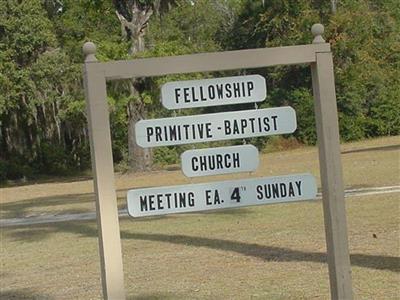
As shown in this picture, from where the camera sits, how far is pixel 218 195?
636 centimetres

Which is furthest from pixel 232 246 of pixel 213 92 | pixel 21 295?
pixel 213 92

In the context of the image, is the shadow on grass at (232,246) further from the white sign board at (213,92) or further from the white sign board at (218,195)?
the white sign board at (213,92)

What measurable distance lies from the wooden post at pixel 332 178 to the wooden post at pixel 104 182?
→ 1.53 metres

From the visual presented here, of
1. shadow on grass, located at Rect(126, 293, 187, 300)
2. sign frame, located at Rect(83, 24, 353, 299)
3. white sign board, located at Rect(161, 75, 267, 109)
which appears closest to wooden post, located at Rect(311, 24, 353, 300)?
sign frame, located at Rect(83, 24, 353, 299)

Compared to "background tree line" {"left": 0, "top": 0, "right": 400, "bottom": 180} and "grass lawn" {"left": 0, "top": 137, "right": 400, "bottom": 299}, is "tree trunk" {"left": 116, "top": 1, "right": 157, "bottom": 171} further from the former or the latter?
"grass lawn" {"left": 0, "top": 137, "right": 400, "bottom": 299}

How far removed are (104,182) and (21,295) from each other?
3.90 metres

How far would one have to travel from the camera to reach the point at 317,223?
1366 centimetres

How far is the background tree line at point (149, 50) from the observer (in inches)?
1464

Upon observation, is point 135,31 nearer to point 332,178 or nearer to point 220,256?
point 220,256

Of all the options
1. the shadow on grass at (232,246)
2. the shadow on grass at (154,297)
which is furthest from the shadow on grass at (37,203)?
the shadow on grass at (154,297)

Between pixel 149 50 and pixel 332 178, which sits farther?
pixel 149 50

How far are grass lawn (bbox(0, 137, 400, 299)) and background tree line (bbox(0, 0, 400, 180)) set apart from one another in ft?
60.0

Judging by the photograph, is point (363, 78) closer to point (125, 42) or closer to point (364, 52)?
point (364, 52)

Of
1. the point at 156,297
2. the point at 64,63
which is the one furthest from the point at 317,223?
the point at 64,63
